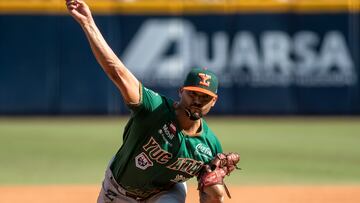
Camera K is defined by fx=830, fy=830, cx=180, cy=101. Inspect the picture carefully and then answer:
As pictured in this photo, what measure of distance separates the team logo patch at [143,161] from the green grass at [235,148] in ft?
15.4

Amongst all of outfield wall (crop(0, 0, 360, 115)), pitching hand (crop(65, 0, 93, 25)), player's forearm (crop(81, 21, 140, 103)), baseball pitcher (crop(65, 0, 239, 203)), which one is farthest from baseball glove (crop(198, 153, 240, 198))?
outfield wall (crop(0, 0, 360, 115))

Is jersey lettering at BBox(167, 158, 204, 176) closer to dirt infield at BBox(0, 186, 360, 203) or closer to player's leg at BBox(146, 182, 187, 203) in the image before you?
player's leg at BBox(146, 182, 187, 203)

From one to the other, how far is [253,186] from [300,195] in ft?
2.71

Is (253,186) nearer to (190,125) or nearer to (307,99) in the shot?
(190,125)

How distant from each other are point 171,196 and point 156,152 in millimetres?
415

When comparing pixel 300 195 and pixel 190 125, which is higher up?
pixel 190 125

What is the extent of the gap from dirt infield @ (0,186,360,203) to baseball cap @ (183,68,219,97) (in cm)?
342

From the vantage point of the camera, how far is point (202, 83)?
5.22 m

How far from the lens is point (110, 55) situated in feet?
15.9

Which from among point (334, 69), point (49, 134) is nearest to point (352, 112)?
point (334, 69)

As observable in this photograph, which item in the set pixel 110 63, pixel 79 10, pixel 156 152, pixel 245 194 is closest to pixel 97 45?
pixel 110 63

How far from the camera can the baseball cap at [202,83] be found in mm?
5195

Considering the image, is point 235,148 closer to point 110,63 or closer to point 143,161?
point 143,161

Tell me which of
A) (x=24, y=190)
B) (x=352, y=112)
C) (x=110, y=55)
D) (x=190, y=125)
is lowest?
(x=352, y=112)
